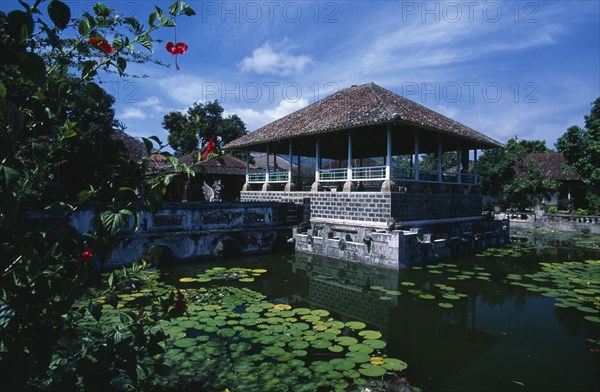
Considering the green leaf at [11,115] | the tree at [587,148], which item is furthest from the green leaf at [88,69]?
the tree at [587,148]

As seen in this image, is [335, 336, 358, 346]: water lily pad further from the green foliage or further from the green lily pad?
the green foliage

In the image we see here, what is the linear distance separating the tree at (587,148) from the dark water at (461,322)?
11676 mm

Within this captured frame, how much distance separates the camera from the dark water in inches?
155

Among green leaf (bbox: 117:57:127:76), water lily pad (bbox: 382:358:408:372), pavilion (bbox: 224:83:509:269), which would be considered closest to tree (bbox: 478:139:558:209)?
pavilion (bbox: 224:83:509:269)

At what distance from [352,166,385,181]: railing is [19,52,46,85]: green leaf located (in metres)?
10.9

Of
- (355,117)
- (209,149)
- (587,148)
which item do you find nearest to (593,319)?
(209,149)

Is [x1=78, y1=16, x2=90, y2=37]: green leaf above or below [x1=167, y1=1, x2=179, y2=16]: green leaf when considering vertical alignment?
below

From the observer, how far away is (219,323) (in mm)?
5094

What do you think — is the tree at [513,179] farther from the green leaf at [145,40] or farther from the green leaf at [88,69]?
the green leaf at [88,69]

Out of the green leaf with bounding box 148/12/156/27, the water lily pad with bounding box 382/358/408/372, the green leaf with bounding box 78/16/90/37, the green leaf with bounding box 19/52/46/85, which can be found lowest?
the water lily pad with bounding box 382/358/408/372

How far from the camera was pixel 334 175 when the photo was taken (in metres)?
13.4

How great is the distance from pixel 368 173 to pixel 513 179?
15.3 metres

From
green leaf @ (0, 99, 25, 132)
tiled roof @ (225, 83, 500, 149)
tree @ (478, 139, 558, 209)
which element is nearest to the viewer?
green leaf @ (0, 99, 25, 132)

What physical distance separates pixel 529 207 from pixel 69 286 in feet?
86.8
